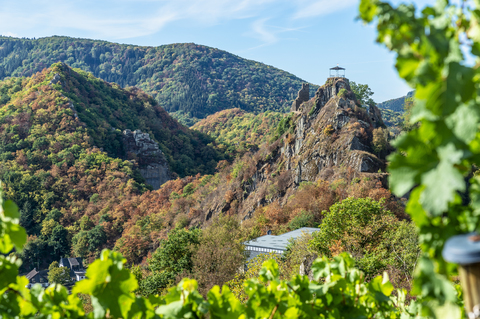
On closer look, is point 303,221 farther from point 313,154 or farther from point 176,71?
point 176,71

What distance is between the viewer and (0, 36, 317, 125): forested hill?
126638 mm

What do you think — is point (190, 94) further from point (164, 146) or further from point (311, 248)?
point (311, 248)

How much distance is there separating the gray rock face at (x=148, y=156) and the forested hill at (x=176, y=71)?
169 ft

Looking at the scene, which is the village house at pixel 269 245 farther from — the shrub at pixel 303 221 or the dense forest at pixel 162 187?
the shrub at pixel 303 221

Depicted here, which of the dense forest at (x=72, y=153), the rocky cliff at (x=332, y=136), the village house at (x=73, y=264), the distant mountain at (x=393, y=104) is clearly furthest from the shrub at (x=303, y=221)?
the distant mountain at (x=393, y=104)

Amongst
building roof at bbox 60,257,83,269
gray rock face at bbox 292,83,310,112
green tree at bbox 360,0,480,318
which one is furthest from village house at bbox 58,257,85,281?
green tree at bbox 360,0,480,318

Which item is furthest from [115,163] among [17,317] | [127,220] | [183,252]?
[17,317]

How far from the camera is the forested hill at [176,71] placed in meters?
127

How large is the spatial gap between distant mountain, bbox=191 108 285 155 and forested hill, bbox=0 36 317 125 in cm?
1547

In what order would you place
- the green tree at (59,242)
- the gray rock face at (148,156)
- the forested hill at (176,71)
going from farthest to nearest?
the forested hill at (176,71)
the gray rock face at (148,156)
the green tree at (59,242)

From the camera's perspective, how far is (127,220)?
46281mm

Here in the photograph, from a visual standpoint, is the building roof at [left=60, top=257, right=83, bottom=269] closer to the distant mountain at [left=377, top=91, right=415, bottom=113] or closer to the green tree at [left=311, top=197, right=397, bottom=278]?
the green tree at [left=311, top=197, right=397, bottom=278]

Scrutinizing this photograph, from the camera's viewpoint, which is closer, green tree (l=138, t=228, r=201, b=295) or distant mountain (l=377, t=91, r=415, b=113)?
green tree (l=138, t=228, r=201, b=295)

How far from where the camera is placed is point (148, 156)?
66.8 meters
